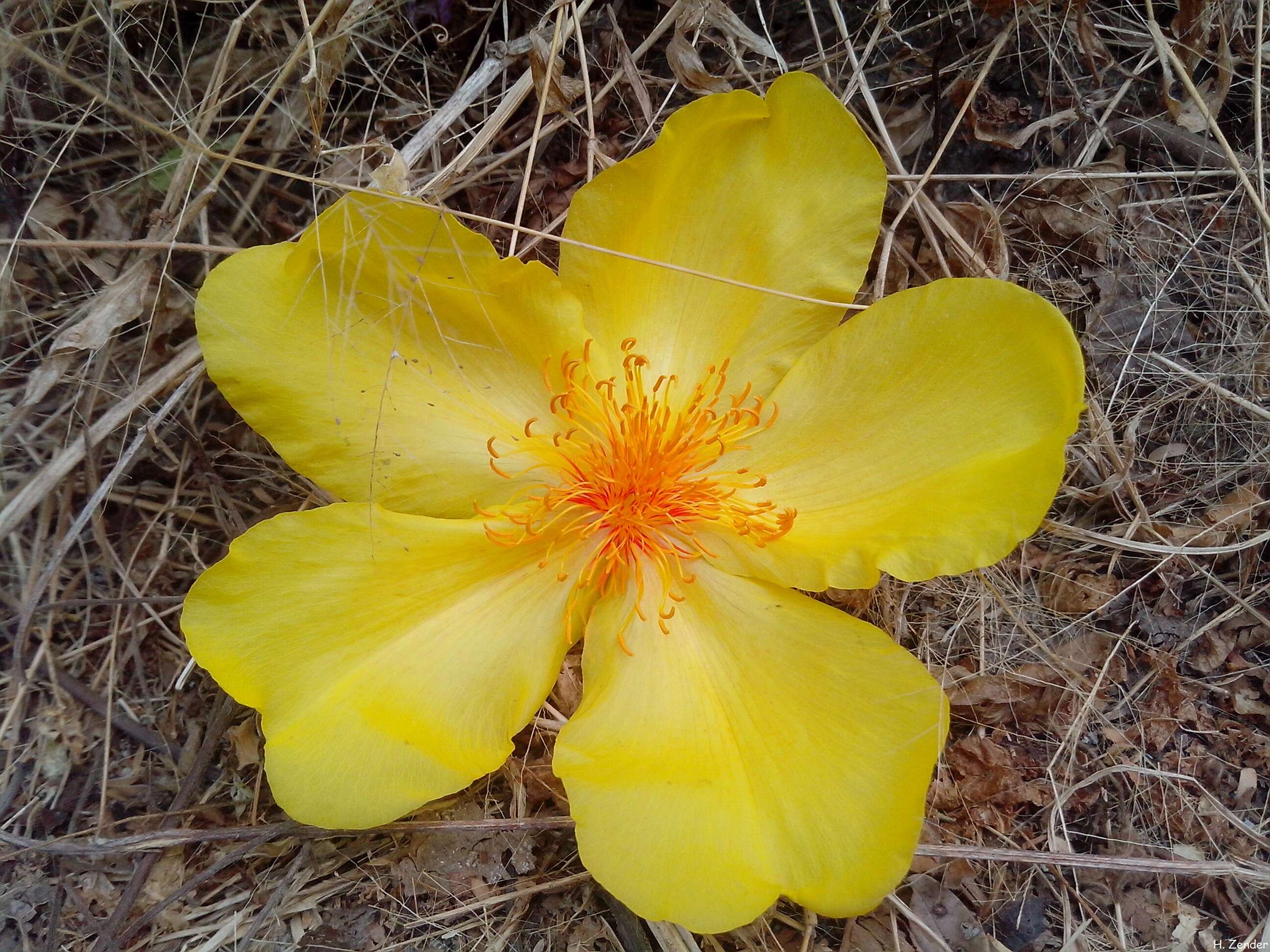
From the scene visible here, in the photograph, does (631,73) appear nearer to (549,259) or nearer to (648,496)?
(549,259)

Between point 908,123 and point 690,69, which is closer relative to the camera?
point 690,69

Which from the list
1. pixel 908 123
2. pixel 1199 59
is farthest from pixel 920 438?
pixel 1199 59

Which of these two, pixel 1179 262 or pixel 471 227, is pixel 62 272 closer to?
pixel 471 227

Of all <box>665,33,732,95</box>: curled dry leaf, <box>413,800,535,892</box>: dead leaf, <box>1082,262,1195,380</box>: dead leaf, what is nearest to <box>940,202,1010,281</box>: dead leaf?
<box>1082,262,1195,380</box>: dead leaf

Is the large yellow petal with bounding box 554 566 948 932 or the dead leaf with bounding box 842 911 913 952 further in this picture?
the dead leaf with bounding box 842 911 913 952

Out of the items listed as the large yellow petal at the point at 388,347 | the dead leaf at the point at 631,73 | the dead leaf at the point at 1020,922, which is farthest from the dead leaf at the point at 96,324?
the dead leaf at the point at 1020,922

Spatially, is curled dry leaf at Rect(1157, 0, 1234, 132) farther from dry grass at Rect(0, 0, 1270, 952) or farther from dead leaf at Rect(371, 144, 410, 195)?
dead leaf at Rect(371, 144, 410, 195)

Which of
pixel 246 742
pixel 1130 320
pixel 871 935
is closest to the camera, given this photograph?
pixel 871 935
